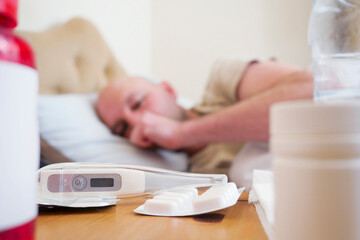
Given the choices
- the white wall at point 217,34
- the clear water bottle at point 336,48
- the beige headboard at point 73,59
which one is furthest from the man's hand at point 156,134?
the white wall at point 217,34

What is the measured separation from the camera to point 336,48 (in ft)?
2.17

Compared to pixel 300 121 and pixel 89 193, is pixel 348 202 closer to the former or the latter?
pixel 300 121

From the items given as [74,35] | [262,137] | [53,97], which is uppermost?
[74,35]

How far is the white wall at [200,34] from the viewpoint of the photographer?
1982mm

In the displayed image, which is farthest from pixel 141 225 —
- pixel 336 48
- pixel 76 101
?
pixel 76 101

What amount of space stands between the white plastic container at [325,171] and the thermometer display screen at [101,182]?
0.74 feet

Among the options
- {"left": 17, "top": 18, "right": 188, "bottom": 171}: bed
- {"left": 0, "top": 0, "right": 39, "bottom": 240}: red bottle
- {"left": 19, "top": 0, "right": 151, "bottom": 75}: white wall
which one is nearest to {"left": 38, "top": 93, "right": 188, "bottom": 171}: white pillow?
{"left": 17, "top": 18, "right": 188, "bottom": 171}: bed

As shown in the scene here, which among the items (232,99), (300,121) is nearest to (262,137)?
(232,99)

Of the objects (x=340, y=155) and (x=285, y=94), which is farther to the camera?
(x=285, y=94)

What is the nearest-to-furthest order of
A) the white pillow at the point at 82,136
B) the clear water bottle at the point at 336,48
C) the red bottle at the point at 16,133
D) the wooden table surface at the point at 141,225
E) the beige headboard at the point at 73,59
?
the red bottle at the point at 16,133
the wooden table surface at the point at 141,225
the clear water bottle at the point at 336,48
the white pillow at the point at 82,136
the beige headboard at the point at 73,59

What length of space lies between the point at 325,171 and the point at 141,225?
0.57ft

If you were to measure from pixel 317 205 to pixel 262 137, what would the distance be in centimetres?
79

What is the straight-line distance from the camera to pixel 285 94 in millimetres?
934

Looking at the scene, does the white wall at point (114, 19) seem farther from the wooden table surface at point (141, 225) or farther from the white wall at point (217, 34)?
the wooden table surface at point (141, 225)
